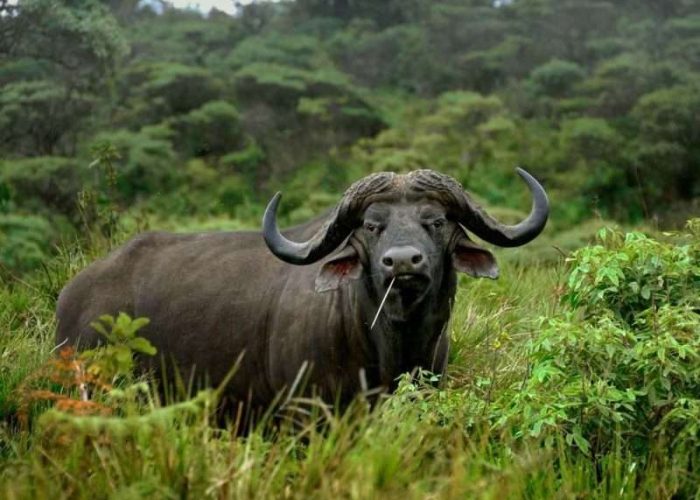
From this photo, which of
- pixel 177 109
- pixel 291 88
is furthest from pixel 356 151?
pixel 177 109

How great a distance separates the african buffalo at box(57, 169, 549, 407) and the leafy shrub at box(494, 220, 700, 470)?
77 centimetres

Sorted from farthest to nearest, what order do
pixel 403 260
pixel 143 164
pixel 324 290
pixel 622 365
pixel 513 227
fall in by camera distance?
pixel 143 164, pixel 513 227, pixel 324 290, pixel 403 260, pixel 622 365

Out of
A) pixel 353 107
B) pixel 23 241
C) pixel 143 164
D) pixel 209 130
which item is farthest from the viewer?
pixel 353 107

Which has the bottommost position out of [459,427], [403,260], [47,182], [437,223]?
[47,182]

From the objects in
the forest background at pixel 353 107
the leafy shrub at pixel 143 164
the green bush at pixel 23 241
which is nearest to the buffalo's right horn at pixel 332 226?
the green bush at pixel 23 241

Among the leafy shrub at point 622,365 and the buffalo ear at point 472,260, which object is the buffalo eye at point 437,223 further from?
the leafy shrub at point 622,365

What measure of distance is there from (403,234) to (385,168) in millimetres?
19442

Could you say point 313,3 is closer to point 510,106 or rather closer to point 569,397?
point 510,106

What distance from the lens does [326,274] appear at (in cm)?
558

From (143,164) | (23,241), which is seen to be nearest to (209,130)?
(143,164)

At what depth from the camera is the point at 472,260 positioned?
5.61m

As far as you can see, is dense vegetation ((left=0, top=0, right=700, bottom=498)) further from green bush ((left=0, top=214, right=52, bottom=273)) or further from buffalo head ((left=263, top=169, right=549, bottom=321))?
buffalo head ((left=263, top=169, right=549, bottom=321))

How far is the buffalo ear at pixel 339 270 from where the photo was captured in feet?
18.2

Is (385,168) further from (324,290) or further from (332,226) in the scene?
(324,290)
